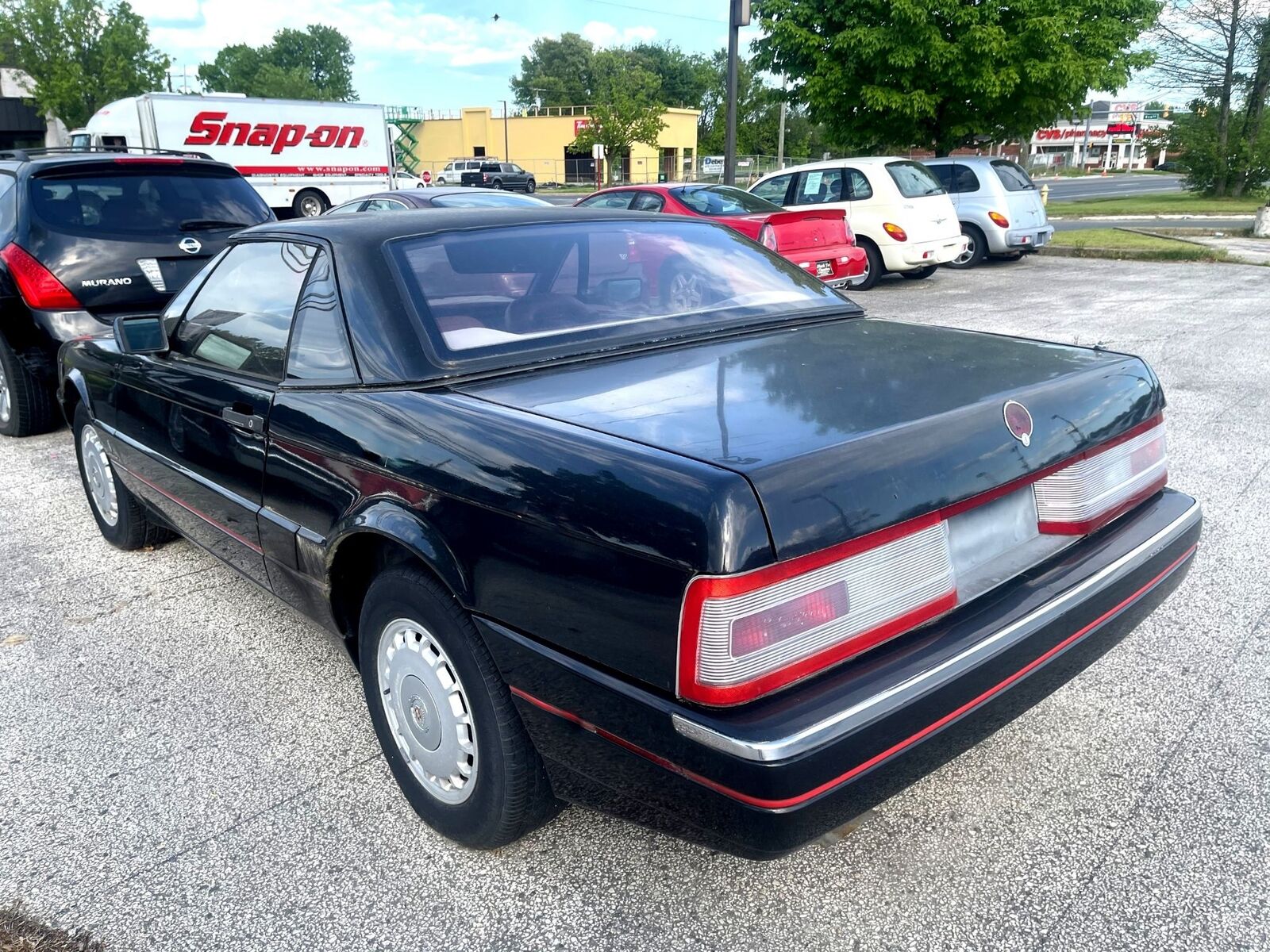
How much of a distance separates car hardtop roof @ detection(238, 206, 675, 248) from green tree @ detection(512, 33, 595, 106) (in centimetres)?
10638

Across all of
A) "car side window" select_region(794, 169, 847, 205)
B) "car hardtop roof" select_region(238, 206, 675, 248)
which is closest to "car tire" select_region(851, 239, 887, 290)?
"car side window" select_region(794, 169, 847, 205)

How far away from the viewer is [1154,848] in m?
2.34

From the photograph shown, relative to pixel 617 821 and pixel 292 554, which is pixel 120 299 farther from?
pixel 617 821

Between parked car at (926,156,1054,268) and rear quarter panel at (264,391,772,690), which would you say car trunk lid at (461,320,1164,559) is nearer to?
rear quarter panel at (264,391,772,690)

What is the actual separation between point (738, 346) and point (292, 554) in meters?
1.43

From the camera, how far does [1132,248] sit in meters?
15.8

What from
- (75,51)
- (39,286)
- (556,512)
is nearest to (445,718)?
(556,512)

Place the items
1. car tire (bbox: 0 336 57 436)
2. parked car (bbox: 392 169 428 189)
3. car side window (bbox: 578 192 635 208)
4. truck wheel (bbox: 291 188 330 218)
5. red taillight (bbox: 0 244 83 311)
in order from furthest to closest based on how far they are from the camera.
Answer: parked car (bbox: 392 169 428 189) → truck wheel (bbox: 291 188 330 218) → car side window (bbox: 578 192 635 208) → car tire (bbox: 0 336 57 436) → red taillight (bbox: 0 244 83 311)

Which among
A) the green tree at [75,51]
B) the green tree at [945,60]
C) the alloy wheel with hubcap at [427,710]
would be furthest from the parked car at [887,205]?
the green tree at [75,51]

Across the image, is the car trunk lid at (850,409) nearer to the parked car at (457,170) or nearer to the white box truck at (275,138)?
the white box truck at (275,138)

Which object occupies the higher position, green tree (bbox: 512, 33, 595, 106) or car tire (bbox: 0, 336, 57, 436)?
green tree (bbox: 512, 33, 595, 106)

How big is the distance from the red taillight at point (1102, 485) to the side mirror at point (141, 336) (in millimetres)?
2963

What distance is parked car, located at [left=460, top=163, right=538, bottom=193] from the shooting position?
44500 millimetres

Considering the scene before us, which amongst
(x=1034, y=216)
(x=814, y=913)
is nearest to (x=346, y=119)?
(x=1034, y=216)
